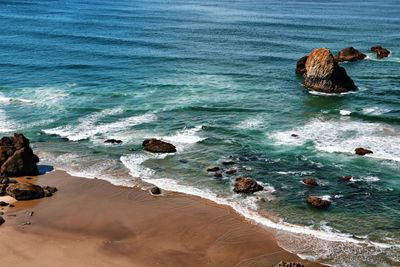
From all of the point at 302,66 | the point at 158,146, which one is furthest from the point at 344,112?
the point at 158,146

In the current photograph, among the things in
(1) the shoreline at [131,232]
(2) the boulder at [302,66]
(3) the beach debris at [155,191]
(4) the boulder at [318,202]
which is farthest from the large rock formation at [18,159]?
(2) the boulder at [302,66]

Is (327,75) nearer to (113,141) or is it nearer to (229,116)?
(229,116)

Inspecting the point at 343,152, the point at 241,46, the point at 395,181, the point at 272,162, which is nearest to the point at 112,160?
the point at 272,162

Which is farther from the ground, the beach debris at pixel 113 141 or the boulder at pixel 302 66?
the boulder at pixel 302 66

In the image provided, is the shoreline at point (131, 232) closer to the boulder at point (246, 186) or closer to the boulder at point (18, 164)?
the boulder at point (246, 186)

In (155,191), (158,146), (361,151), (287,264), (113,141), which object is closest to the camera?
(287,264)
